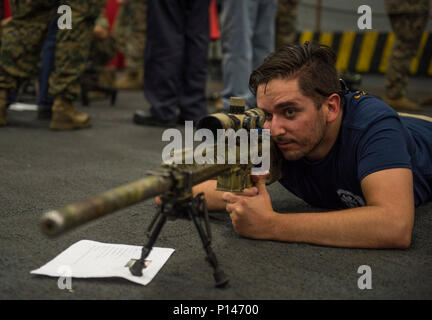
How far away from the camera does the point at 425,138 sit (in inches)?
59.9

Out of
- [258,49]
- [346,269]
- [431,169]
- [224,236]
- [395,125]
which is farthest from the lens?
[258,49]

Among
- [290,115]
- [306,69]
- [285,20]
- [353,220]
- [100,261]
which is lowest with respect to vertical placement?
[100,261]

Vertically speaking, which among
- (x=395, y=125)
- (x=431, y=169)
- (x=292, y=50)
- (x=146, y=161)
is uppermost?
(x=292, y=50)

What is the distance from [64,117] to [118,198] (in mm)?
2365

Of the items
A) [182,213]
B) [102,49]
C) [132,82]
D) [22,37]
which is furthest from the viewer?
[132,82]

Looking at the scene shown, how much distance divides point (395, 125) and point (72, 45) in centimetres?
217

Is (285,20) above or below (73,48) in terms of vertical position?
above

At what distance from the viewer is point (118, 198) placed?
2.29ft

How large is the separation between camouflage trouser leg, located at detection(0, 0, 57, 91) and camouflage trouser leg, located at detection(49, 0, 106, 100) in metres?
0.13

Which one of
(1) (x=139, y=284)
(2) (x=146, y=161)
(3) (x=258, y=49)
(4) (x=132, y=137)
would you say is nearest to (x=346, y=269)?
(1) (x=139, y=284)

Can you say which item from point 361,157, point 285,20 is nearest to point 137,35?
point 285,20

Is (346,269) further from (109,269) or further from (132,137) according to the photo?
(132,137)

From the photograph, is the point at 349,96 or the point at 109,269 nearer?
the point at 109,269

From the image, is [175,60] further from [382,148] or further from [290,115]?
[382,148]
